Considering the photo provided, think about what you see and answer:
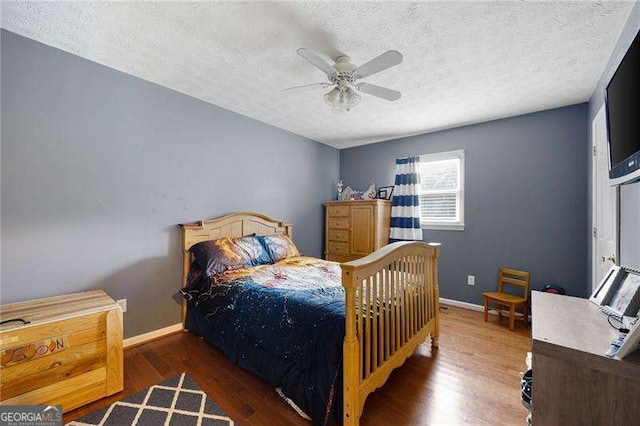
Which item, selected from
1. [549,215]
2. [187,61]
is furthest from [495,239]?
[187,61]

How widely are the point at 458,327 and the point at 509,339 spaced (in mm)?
464

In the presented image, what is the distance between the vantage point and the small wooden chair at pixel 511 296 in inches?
113

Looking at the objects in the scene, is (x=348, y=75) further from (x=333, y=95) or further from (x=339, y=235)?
(x=339, y=235)

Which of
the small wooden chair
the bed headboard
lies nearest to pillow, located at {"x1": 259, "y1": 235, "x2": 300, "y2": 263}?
the bed headboard

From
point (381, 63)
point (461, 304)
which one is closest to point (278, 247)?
point (381, 63)

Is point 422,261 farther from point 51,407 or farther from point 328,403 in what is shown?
point 51,407

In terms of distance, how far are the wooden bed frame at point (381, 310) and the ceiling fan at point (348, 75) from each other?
1238 millimetres

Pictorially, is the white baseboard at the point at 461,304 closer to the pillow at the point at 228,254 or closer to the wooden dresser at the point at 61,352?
the pillow at the point at 228,254

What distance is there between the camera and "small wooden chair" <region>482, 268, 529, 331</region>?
9.44 ft

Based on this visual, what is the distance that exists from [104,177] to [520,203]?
4.46 metres

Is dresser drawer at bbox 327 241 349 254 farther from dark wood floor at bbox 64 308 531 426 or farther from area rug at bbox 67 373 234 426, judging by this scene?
area rug at bbox 67 373 234 426

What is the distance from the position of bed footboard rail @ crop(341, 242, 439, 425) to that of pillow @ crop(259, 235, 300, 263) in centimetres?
152

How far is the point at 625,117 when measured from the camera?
1.21 metres

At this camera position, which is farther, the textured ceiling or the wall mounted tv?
the textured ceiling
